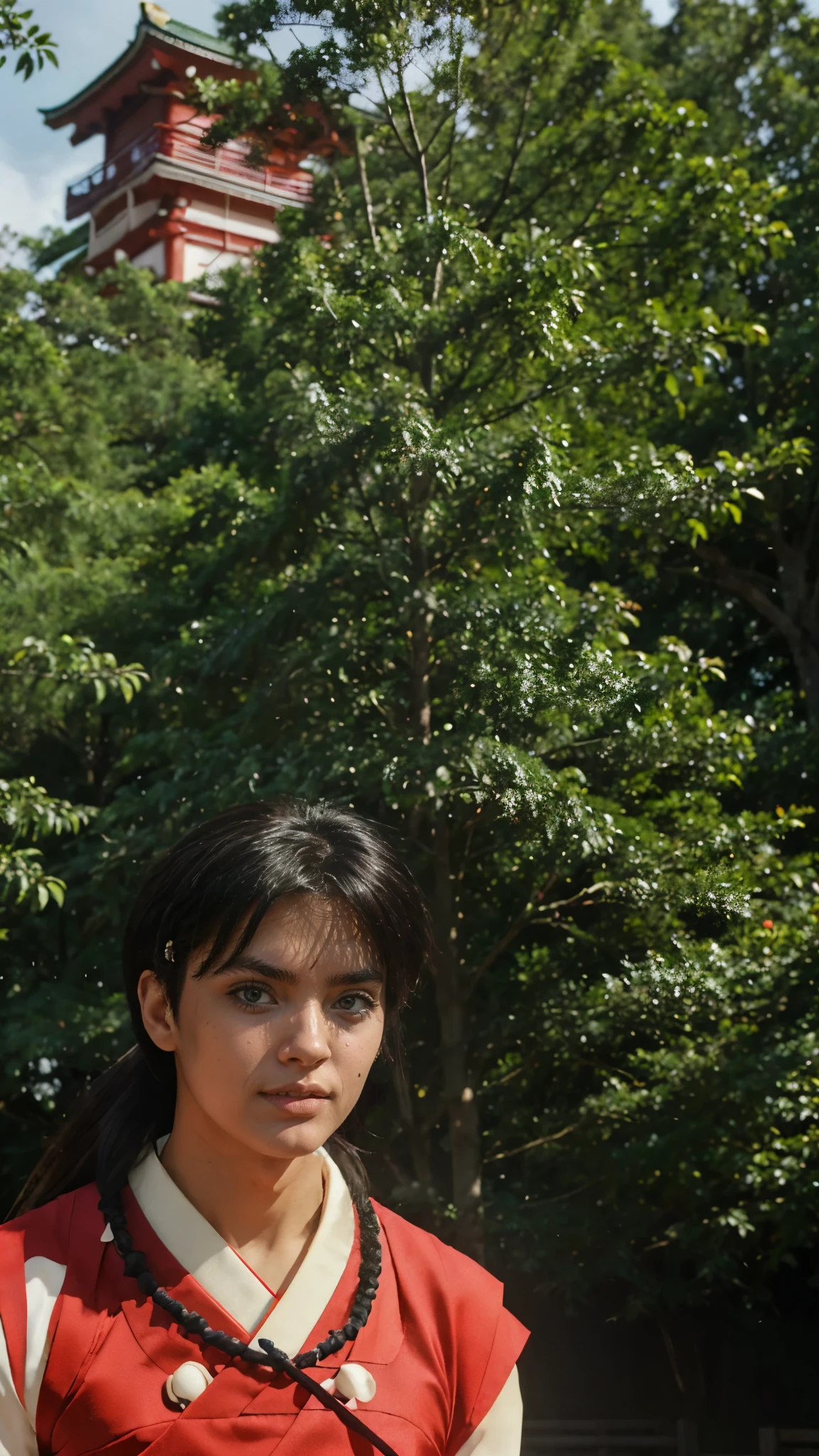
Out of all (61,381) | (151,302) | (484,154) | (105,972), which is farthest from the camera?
(151,302)

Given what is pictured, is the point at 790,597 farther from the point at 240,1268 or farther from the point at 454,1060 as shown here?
the point at 240,1268

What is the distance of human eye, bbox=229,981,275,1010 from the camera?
171 centimetres

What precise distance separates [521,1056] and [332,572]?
2.54 metres

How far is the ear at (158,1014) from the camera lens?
1.83m

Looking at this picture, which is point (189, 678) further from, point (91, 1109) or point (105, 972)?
point (91, 1109)

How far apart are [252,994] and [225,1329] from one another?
400 millimetres

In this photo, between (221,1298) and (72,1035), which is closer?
(221,1298)

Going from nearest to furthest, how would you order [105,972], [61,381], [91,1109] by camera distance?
[91,1109], [105,972], [61,381]

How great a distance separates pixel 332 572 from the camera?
648cm

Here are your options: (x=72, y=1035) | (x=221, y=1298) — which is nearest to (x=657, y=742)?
(x=72, y=1035)

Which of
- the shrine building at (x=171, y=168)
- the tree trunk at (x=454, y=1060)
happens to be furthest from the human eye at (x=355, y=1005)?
the tree trunk at (x=454, y=1060)

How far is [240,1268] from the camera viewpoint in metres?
1.72

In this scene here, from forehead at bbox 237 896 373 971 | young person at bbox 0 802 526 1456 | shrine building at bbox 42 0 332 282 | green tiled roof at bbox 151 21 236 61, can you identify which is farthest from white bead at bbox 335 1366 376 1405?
green tiled roof at bbox 151 21 236 61

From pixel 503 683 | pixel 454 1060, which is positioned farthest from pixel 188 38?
pixel 454 1060
